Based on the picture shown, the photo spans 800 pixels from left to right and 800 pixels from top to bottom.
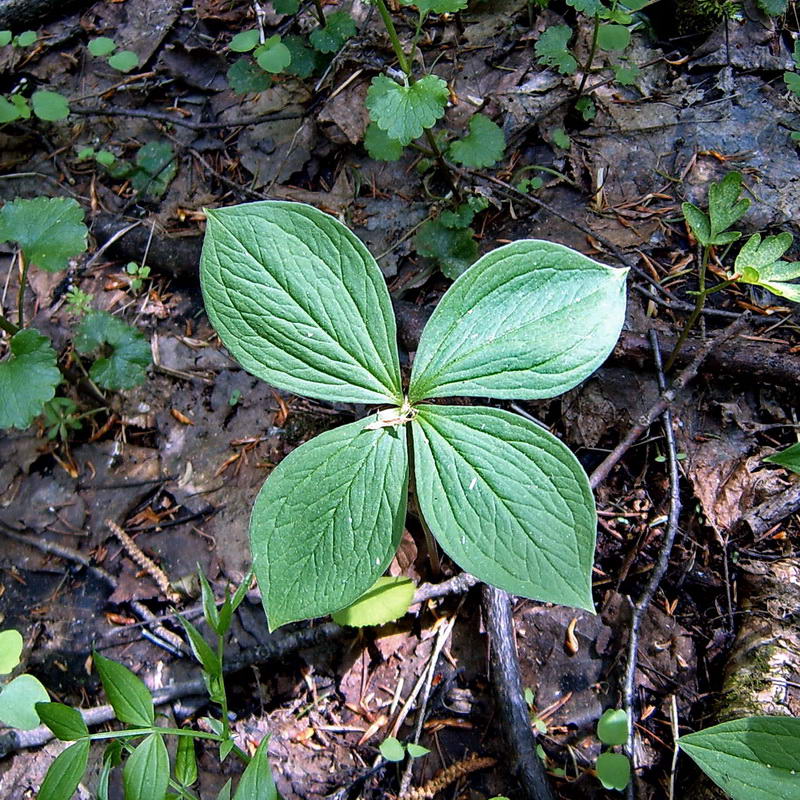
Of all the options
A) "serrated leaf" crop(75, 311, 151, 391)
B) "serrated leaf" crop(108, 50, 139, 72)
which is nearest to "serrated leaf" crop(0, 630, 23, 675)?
"serrated leaf" crop(75, 311, 151, 391)

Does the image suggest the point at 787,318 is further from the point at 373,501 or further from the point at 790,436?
the point at 373,501

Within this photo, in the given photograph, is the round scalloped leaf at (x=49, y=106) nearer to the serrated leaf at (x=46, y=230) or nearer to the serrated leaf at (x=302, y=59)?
the serrated leaf at (x=46, y=230)

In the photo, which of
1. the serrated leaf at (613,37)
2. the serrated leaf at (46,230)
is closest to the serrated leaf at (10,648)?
the serrated leaf at (46,230)

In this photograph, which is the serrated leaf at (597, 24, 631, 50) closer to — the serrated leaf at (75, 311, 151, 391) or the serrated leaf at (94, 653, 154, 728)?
the serrated leaf at (75, 311, 151, 391)

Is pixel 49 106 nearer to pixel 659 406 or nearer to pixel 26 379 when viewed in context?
pixel 26 379

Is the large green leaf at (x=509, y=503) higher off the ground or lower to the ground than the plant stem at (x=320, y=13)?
lower

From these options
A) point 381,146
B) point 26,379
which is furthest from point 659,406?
point 26,379
